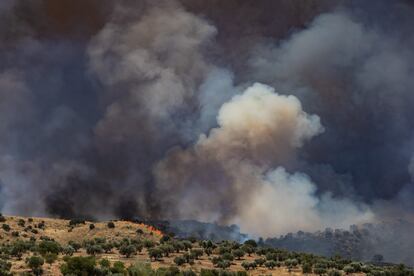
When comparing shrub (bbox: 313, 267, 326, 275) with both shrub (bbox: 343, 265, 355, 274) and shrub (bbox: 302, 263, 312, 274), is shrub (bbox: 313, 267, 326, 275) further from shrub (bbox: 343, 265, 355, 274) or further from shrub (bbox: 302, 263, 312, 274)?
shrub (bbox: 343, 265, 355, 274)

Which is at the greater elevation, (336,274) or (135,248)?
(135,248)

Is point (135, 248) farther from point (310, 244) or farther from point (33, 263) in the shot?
point (310, 244)

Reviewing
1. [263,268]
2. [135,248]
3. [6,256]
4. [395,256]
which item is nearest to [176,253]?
[135,248]

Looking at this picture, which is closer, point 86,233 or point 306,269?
point 306,269

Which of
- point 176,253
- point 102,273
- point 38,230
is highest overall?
point 38,230

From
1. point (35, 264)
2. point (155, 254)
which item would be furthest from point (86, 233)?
point (35, 264)

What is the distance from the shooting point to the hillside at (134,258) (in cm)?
5419

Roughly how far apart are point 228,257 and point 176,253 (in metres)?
10.9

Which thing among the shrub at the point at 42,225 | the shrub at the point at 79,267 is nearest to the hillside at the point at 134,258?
the shrub at the point at 79,267

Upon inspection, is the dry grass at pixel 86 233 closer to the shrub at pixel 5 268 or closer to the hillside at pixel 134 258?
the hillside at pixel 134 258

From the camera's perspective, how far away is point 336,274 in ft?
214

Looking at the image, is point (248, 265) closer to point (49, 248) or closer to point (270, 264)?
point (270, 264)

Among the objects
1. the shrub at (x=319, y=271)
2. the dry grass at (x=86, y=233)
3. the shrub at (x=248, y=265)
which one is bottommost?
the shrub at (x=319, y=271)

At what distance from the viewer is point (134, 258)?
243 feet
